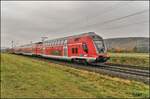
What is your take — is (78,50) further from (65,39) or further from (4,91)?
(4,91)

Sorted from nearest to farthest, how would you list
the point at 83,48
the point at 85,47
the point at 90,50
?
the point at 90,50, the point at 85,47, the point at 83,48

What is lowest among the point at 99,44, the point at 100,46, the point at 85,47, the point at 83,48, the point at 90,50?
the point at 90,50

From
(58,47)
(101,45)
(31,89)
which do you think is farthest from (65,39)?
(31,89)

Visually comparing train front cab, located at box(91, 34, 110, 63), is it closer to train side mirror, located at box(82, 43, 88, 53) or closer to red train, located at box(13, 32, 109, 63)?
→ red train, located at box(13, 32, 109, 63)

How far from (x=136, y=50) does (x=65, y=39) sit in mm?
50272

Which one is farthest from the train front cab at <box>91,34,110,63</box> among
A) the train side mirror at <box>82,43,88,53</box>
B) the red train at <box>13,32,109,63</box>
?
the train side mirror at <box>82,43,88,53</box>

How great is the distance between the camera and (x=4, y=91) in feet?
28.4

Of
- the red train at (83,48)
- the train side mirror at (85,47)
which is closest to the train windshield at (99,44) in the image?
the red train at (83,48)

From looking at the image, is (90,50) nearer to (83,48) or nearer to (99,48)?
(99,48)

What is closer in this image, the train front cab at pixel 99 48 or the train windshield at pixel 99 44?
the train front cab at pixel 99 48

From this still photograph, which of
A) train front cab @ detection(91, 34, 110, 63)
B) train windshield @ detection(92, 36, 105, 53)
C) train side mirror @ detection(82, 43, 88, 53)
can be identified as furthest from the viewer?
train side mirror @ detection(82, 43, 88, 53)

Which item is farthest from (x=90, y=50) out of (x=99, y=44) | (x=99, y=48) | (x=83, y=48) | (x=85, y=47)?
(x=99, y=44)

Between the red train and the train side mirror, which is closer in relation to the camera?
the red train

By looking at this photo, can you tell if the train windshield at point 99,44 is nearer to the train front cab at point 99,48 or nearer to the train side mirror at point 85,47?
the train front cab at point 99,48
